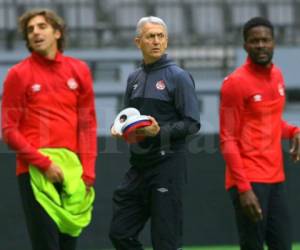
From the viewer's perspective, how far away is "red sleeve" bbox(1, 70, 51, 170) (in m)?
5.52

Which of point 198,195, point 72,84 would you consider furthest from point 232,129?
point 198,195

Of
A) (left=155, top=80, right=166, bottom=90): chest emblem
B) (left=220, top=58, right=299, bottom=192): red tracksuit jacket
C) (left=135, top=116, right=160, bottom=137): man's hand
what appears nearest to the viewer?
(left=135, top=116, right=160, bottom=137): man's hand

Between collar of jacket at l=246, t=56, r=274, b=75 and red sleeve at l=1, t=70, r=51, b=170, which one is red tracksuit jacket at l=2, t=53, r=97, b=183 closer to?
red sleeve at l=1, t=70, r=51, b=170

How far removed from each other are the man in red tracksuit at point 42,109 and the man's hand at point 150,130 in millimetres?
363

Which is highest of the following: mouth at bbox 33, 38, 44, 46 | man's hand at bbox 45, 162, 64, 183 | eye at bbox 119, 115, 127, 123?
mouth at bbox 33, 38, 44, 46

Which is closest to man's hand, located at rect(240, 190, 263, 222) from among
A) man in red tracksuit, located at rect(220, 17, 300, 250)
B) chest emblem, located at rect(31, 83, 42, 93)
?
man in red tracksuit, located at rect(220, 17, 300, 250)

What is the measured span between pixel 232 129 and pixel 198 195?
2786 mm

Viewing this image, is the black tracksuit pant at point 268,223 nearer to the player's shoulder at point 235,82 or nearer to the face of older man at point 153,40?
the player's shoulder at point 235,82

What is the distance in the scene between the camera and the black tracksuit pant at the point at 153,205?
6191mm

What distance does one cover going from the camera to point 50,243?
559 centimetres

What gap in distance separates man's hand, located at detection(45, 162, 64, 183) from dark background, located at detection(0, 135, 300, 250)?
3009mm

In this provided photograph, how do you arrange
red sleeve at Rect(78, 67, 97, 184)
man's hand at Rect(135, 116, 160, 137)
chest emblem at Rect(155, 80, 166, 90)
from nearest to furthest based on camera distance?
red sleeve at Rect(78, 67, 97, 184) → man's hand at Rect(135, 116, 160, 137) → chest emblem at Rect(155, 80, 166, 90)

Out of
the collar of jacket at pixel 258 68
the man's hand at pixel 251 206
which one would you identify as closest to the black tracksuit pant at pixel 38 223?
the man's hand at pixel 251 206

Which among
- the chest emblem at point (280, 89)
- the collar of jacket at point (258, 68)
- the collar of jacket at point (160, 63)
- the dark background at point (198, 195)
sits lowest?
the dark background at point (198, 195)
